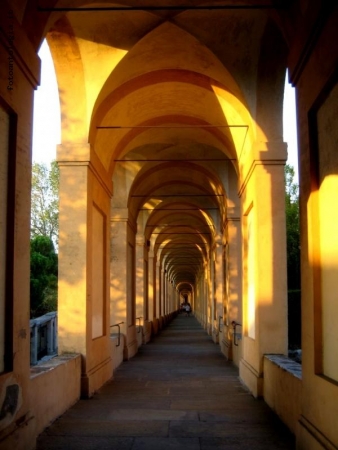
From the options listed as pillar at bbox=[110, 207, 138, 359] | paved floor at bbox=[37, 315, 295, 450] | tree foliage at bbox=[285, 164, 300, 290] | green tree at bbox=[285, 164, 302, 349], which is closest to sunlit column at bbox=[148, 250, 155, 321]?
green tree at bbox=[285, 164, 302, 349]

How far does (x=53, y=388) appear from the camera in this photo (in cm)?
788

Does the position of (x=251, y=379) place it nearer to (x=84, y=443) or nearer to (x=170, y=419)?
(x=170, y=419)

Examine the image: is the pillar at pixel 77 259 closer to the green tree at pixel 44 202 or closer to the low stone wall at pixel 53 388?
the low stone wall at pixel 53 388

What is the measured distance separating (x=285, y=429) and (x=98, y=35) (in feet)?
21.9

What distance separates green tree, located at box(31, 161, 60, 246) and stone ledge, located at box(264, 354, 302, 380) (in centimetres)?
3162

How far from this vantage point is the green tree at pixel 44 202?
39.7 m

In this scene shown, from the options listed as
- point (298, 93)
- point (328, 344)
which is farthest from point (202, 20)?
point (328, 344)

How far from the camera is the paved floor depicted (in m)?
6.69

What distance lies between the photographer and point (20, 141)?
6141 millimetres

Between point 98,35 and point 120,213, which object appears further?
point 120,213

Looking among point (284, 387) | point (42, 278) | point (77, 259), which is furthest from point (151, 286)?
point (284, 387)

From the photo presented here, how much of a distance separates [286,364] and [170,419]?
1.76 meters

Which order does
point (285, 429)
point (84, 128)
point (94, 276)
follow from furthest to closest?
point (94, 276) → point (84, 128) → point (285, 429)

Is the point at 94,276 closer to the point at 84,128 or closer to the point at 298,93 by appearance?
the point at 84,128
